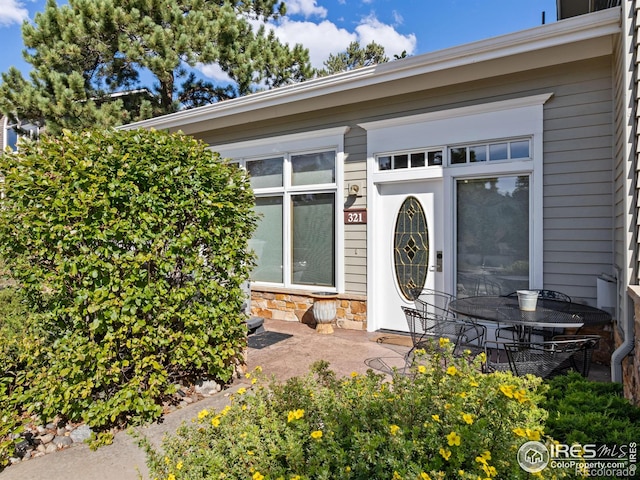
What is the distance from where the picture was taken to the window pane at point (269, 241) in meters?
6.71

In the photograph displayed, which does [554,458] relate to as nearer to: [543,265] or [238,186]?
[238,186]

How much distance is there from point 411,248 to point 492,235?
106 centimetres

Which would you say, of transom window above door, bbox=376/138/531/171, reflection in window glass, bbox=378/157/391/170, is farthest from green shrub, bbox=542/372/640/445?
reflection in window glass, bbox=378/157/391/170

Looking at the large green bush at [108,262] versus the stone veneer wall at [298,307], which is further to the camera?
the stone veneer wall at [298,307]

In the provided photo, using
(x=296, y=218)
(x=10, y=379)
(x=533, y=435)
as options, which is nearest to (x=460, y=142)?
(x=296, y=218)

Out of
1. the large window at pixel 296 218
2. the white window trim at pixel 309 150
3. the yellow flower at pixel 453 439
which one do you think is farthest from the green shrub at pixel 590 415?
the large window at pixel 296 218

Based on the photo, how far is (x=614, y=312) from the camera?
398cm

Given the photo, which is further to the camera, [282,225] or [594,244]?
[282,225]

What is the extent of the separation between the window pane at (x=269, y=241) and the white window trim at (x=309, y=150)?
5.6 inches

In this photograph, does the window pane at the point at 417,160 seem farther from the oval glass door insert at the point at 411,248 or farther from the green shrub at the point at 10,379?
the green shrub at the point at 10,379

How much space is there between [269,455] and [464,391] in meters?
0.89

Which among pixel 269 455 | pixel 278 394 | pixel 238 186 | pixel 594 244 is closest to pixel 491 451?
pixel 269 455

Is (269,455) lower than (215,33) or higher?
lower

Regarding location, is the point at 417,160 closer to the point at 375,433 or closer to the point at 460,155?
the point at 460,155
